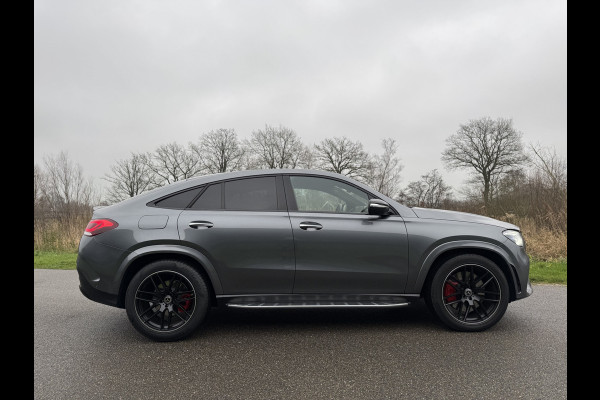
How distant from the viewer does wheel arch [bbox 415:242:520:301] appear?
3.73m

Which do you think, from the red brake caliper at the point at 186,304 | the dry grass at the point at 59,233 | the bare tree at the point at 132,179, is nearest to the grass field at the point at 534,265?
the dry grass at the point at 59,233

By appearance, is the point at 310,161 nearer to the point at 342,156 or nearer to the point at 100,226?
the point at 342,156

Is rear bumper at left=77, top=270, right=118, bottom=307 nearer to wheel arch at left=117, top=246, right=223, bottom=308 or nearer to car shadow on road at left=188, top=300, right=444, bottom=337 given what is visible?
wheel arch at left=117, top=246, right=223, bottom=308

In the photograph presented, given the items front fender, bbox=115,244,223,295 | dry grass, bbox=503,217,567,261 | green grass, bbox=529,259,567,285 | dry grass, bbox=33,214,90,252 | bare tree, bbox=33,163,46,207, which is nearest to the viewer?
front fender, bbox=115,244,223,295

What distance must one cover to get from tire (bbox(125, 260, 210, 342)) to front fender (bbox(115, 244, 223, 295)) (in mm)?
101

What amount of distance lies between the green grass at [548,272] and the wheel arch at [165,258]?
5848 millimetres

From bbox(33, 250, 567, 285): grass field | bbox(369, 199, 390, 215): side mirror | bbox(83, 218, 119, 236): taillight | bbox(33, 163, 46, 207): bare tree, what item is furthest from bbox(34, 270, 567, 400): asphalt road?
bbox(33, 163, 46, 207): bare tree

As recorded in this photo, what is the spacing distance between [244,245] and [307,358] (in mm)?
1192

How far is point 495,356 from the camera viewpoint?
310cm

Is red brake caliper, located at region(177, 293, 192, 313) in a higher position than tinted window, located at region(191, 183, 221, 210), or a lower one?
lower

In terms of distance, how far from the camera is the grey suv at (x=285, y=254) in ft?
11.5
